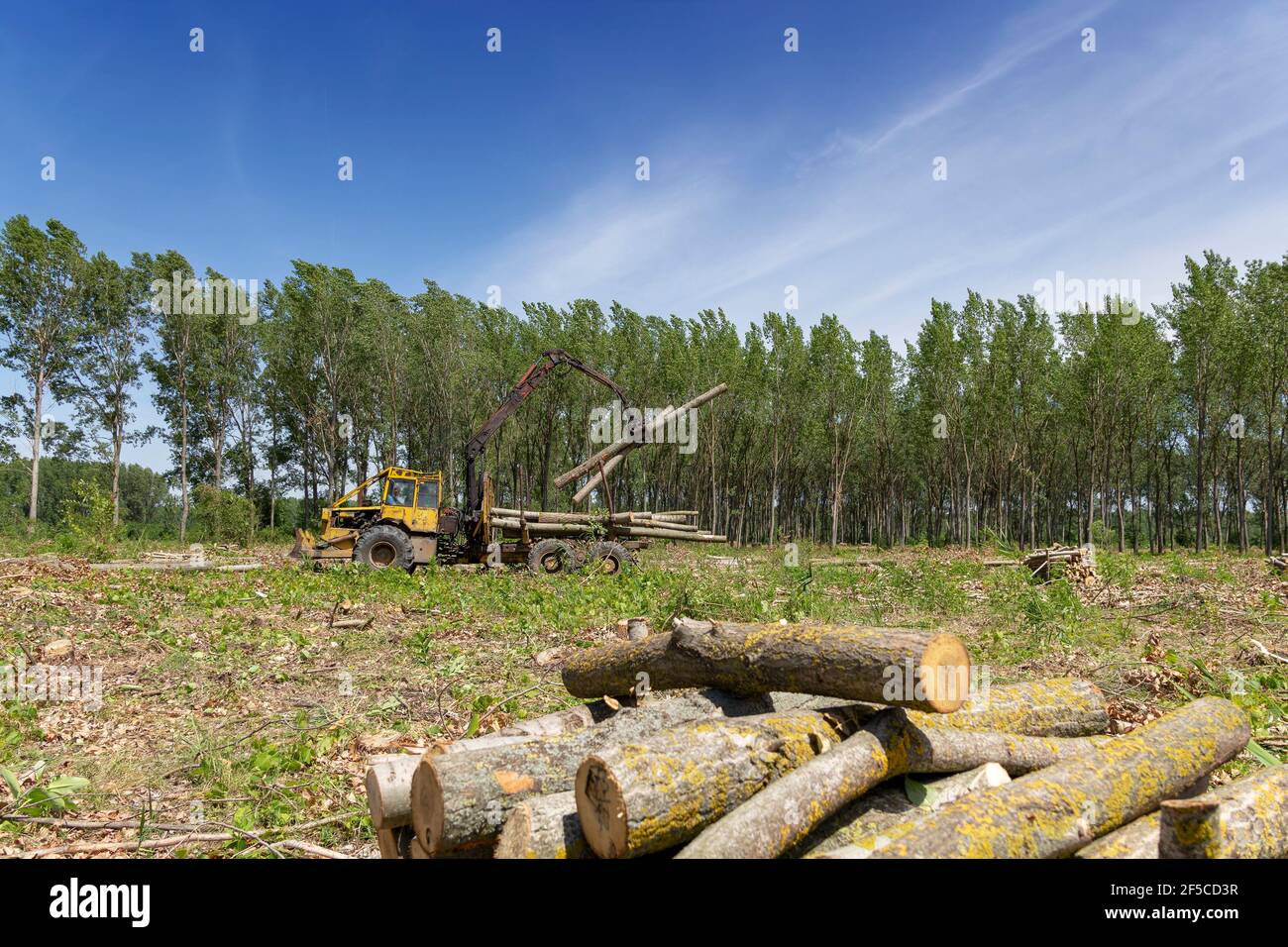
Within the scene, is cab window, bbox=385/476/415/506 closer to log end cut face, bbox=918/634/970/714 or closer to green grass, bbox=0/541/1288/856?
green grass, bbox=0/541/1288/856

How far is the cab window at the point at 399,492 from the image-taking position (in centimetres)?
1675

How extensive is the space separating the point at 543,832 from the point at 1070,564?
45.8 feet

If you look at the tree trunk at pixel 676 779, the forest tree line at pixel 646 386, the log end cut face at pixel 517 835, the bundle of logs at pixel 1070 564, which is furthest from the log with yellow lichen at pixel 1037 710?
the forest tree line at pixel 646 386

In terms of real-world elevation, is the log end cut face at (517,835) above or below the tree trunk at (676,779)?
below

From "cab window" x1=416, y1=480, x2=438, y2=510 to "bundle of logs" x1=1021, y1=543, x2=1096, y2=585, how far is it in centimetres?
1288

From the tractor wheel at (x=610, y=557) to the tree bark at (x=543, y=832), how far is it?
14.0 metres

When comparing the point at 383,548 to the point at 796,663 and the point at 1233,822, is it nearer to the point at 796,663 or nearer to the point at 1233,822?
the point at 796,663

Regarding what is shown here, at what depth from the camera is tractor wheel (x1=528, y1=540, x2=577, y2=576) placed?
17031mm

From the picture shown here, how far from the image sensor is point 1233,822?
291 cm

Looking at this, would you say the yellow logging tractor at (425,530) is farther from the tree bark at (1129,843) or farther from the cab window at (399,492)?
the tree bark at (1129,843)

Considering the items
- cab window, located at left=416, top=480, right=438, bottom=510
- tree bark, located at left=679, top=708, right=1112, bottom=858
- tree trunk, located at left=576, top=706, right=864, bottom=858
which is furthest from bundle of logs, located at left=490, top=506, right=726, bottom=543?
tree trunk, located at left=576, top=706, right=864, bottom=858
